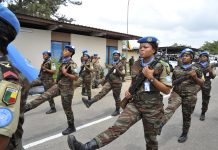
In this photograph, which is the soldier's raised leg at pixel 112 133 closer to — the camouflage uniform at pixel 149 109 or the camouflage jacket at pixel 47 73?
the camouflage uniform at pixel 149 109

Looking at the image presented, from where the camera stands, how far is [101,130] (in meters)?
6.43

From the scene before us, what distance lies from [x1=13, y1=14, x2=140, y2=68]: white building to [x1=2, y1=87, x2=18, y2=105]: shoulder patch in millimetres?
11489

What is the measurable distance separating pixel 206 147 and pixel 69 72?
3.11 m

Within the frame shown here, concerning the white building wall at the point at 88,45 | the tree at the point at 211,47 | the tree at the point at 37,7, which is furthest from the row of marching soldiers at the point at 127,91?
the tree at the point at 211,47

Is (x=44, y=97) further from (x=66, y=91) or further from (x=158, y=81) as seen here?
(x=158, y=81)

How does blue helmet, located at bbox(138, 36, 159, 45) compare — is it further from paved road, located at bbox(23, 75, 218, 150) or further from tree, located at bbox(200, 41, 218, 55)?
tree, located at bbox(200, 41, 218, 55)

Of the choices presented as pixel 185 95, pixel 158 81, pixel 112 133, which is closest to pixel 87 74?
pixel 185 95

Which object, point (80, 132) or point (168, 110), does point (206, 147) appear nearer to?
point (168, 110)

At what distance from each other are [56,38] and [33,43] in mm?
1737

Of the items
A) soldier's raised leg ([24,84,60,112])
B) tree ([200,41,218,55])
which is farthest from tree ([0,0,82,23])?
tree ([200,41,218,55])

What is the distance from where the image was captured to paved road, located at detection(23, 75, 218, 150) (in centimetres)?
537

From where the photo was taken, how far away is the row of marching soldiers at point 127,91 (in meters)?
1.50

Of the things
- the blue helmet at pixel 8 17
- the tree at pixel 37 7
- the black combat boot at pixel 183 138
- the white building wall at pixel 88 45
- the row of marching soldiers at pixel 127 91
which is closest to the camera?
the row of marching soldiers at pixel 127 91

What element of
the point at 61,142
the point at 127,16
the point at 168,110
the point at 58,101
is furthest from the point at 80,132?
the point at 127,16
